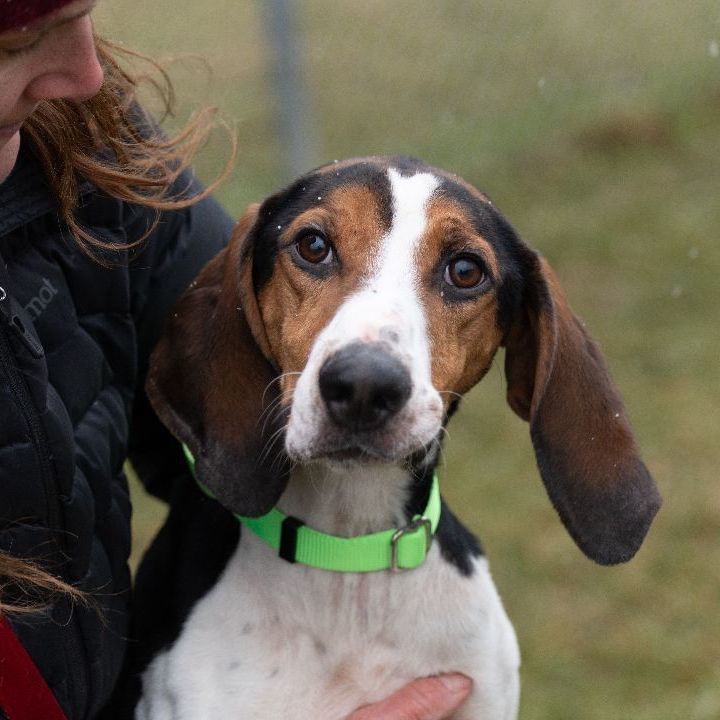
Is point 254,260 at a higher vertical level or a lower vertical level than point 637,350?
higher

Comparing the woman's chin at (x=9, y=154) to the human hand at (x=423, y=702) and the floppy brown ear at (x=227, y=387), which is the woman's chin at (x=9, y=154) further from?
the human hand at (x=423, y=702)

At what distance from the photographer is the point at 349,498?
280 cm

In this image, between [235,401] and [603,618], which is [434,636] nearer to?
[235,401]

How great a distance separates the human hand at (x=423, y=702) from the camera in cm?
272

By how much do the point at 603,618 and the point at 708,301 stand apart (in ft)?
8.58

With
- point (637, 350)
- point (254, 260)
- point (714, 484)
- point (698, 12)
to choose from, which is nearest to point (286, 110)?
point (637, 350)

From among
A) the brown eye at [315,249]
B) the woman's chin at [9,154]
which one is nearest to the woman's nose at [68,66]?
the woman's chin at [9,154]

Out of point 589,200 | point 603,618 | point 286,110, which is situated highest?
point 286,110

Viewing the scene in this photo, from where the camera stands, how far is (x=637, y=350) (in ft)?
21.8

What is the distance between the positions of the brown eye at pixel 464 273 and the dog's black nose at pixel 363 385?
381 millimetres

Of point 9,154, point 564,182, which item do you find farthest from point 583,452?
point 564,182

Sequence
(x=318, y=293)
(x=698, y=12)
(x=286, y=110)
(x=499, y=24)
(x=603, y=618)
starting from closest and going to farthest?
(x=318, y=293)
(x=603, y=618)
(x=286, y=110)
(x=499, y=24)
(x=698, y=12)

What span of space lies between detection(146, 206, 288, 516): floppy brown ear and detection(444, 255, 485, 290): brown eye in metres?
0.38

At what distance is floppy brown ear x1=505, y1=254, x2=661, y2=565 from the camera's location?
2766mm
